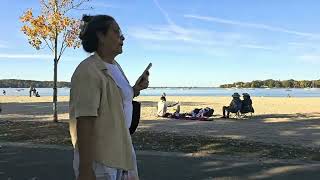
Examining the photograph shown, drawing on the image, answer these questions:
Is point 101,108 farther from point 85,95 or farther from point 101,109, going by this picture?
point 85,95

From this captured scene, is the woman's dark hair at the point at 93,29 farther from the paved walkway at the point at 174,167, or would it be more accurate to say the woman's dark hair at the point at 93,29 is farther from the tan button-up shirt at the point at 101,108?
the paved walkway at the point at 174,167

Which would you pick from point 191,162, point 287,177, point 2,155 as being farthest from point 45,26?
point 287,177

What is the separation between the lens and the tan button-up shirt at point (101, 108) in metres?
2.85

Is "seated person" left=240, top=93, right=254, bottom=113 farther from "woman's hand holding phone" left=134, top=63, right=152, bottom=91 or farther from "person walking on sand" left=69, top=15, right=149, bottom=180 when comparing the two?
"person walking on sand" left=69, top=15, right=149, bottom=180

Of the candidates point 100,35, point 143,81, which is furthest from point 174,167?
point 100,35

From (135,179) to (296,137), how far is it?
1122 centimetres

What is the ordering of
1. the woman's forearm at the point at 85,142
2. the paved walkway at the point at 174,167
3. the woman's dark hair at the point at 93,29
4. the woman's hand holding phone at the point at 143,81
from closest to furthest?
1. the woman's forearm at the point at 85,142
2. the woman's dark hair at the point at 93,29
3. the woman's hand holding phone at the point at 143,81
4. the paved walkway at the point at 174,167

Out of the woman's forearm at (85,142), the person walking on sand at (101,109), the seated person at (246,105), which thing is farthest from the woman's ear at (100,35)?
the seated person at (246,105)

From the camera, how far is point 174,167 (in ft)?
26.8

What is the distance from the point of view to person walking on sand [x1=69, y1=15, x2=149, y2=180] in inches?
111

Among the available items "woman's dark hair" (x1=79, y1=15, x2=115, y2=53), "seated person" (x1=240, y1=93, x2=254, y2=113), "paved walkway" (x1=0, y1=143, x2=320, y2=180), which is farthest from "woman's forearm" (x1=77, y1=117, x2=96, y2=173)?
"seated person" (x1=240, y1=93, x2=254, y2=113)

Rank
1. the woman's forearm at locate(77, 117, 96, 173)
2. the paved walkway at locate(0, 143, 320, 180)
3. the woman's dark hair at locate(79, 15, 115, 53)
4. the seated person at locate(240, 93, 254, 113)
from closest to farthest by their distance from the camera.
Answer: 1. the woman's forearm at locate(77, 117, 96, 173)
2. the woman's dark hair at locate(79, 15, 115, 53)
3. the paved walkway at locate(0, 143, 320, 180)
4. the seated person at locate(240, 93, 254, 113)

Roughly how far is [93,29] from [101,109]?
1.64 feet

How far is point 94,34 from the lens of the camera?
308cm
